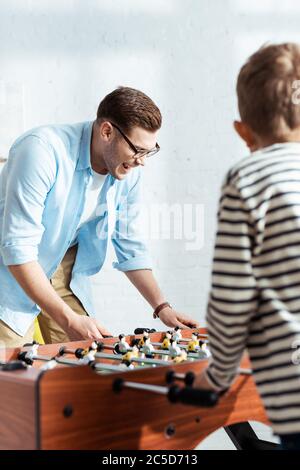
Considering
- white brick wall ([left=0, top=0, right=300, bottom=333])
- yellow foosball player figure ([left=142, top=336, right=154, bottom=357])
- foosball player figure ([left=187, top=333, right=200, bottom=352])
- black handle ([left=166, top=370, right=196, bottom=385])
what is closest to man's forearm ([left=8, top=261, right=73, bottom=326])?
yellow foosball player figure ([left=142, top=336, right=154, bottom=357])

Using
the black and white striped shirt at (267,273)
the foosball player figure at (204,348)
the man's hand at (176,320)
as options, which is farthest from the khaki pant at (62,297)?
the black and white striped shirt at (267,273)

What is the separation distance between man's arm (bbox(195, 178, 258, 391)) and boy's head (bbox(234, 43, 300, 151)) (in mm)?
128

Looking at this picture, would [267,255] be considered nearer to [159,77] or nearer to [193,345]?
[193,345]

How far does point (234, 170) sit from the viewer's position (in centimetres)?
133

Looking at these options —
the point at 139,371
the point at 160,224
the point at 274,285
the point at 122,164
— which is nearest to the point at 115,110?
Answer: the point at 122,164

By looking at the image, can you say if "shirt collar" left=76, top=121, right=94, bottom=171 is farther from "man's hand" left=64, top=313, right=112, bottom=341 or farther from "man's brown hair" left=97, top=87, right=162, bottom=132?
"man's hand" left=64, top=313, right=112, bottom=341

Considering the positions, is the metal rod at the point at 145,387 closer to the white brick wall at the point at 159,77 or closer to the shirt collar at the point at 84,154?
the shirt collar at the point at 84,154

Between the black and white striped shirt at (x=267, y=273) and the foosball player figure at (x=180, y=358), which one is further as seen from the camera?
the foosball player figure at (x=180, y=358)

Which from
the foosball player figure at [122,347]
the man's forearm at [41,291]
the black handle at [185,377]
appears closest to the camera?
the black handle at [185,377]

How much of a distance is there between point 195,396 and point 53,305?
0.97 meters

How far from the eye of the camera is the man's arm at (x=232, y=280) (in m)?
1.29

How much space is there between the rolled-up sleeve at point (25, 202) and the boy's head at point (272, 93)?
111cm

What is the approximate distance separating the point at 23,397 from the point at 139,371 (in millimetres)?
235

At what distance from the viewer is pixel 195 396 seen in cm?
135
